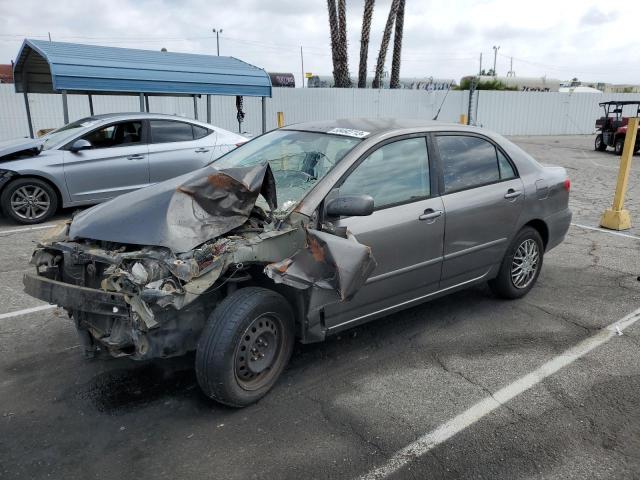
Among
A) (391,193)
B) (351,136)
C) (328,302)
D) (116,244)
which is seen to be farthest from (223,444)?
(351,136)

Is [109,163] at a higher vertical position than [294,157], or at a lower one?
lower

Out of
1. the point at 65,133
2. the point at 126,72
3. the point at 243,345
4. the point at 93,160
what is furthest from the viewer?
the point at 126,72

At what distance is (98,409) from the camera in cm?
325

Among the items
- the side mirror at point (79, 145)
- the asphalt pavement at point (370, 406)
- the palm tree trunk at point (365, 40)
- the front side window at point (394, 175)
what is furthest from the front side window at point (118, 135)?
the palm tree trunk at point (365, 40)

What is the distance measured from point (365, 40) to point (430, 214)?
21.2 meters

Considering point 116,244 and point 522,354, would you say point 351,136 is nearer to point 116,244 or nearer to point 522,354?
point 116,244

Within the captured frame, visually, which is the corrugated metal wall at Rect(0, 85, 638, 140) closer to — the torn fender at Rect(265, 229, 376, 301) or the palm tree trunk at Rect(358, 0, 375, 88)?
the palm tree trunk at Rect(358, 0, 375, 88)

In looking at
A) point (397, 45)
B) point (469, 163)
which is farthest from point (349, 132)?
point (397, 45)

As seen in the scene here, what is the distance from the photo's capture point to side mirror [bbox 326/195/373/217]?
329 cm

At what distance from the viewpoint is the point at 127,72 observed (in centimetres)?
1099

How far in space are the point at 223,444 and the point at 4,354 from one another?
6.74ft

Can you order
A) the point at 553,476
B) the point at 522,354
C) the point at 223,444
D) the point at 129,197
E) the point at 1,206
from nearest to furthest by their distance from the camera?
the point at 553,476 < the point at 223,444 < the point at 129,197 < the point at 522,354 < the point at 1,206

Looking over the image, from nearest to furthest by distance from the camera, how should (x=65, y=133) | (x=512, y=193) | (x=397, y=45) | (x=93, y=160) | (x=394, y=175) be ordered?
(x=394, y=175)
(x=512, y=193)
(x=93, y=160)
(x=65, y=133)
(x=397, y=45)

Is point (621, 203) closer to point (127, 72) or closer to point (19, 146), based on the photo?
point (19, 146)
